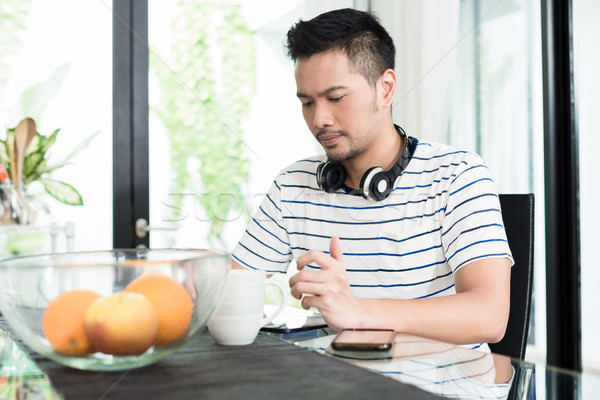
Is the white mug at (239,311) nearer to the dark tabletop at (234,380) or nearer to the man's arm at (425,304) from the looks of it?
the dark tabletop at (234,380)

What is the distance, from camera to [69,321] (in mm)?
569

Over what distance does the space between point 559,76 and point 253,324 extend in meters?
2.11

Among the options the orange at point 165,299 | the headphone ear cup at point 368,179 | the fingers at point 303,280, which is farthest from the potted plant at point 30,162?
the orange at point 165,299

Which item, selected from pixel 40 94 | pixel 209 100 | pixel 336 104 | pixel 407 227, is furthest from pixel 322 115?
pixel 40 94

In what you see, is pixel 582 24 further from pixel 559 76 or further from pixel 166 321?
pixel 166 321

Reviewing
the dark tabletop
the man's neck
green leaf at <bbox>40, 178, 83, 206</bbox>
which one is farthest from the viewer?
green leaf at <bbox>40, 178, 83, 206</bbox>

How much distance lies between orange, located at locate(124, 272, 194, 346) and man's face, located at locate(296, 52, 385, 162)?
0.83 metres

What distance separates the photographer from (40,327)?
59 centimetres

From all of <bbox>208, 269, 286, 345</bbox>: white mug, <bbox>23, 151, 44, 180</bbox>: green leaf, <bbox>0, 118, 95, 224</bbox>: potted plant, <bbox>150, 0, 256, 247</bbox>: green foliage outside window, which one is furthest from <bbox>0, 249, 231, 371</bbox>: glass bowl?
<bbox>150, 0, 256, 247</bbox>: green foliage outside window

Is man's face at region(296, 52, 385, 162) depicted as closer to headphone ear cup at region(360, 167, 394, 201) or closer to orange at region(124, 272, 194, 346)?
headphone ear cup at region(360, 167, 394, 201)

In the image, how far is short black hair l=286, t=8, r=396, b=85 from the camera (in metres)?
1.38

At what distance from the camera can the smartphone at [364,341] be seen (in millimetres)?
704

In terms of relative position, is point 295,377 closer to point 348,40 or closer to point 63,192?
point 348,40

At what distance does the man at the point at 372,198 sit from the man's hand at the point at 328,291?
19 cm
